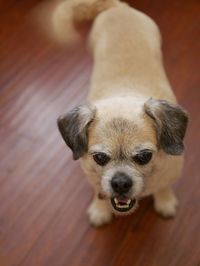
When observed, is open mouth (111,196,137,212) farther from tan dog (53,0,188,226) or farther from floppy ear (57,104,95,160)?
floppy ear (57,104,95,160)

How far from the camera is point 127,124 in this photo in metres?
1.19

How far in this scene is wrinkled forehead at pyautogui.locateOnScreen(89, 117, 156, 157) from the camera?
119cm

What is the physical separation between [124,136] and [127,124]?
0.12 ft

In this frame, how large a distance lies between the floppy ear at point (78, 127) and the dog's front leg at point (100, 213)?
450mm

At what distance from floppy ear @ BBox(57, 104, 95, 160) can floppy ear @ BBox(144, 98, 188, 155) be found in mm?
183

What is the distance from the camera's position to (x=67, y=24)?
1.87m

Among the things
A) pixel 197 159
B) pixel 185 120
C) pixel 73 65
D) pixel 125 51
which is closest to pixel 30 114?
pixel 73 65

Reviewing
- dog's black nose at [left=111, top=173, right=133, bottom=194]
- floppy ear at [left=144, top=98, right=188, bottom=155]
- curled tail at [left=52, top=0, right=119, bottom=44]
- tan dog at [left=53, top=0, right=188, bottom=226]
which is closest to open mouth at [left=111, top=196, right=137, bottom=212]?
tan dog at [left=53, top=0, right=188, bottom=226]

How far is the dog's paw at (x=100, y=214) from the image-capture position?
5.47 feet

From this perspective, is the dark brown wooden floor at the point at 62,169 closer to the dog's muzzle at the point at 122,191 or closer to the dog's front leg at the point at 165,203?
the dog's front leg at the point at 165,203

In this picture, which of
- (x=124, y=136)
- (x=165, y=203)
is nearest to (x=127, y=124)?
(x=124, y=136)

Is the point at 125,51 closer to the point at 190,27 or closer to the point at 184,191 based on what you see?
the point at 184,191

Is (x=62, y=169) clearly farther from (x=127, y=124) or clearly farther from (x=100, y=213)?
(x=127, y=124)

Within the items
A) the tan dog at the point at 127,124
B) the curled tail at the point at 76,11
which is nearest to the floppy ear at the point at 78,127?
the tan dog at the point at 127,124
